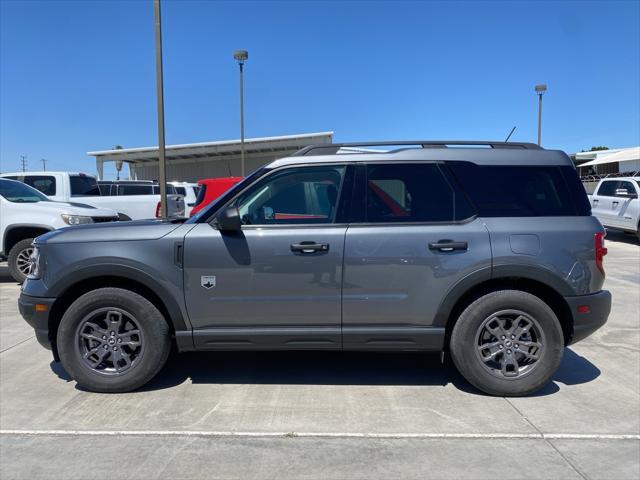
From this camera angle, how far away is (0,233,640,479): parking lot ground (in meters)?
3.19

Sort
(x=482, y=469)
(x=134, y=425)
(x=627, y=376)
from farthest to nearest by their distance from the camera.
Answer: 1. (x=627, y=376)
2. (x=134, y=425)
3. (x=482, y=469)

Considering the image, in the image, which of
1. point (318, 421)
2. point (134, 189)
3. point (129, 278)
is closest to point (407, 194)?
point (318, 421)

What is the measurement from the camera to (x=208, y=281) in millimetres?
4066

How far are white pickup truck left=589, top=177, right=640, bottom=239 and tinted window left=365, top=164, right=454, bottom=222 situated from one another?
1288cm

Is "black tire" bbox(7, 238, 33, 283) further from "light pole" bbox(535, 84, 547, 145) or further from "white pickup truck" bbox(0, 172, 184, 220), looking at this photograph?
"light pole" bbox(535, 84, 547, 145)

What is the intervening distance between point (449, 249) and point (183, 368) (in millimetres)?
2698

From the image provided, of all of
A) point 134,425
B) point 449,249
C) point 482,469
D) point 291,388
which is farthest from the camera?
→ point 291,388

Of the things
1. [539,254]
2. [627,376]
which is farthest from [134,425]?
[627,376]

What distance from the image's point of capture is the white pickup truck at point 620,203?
1457cm

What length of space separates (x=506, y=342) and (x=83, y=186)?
34.4 ft

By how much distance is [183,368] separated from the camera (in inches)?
192

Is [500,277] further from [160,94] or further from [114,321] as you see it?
[160,94]

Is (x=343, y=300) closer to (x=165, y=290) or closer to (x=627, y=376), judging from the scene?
(x=165, y=290)

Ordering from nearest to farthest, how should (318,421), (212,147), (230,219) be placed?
(318,421) < (230,219) < (212,147)
